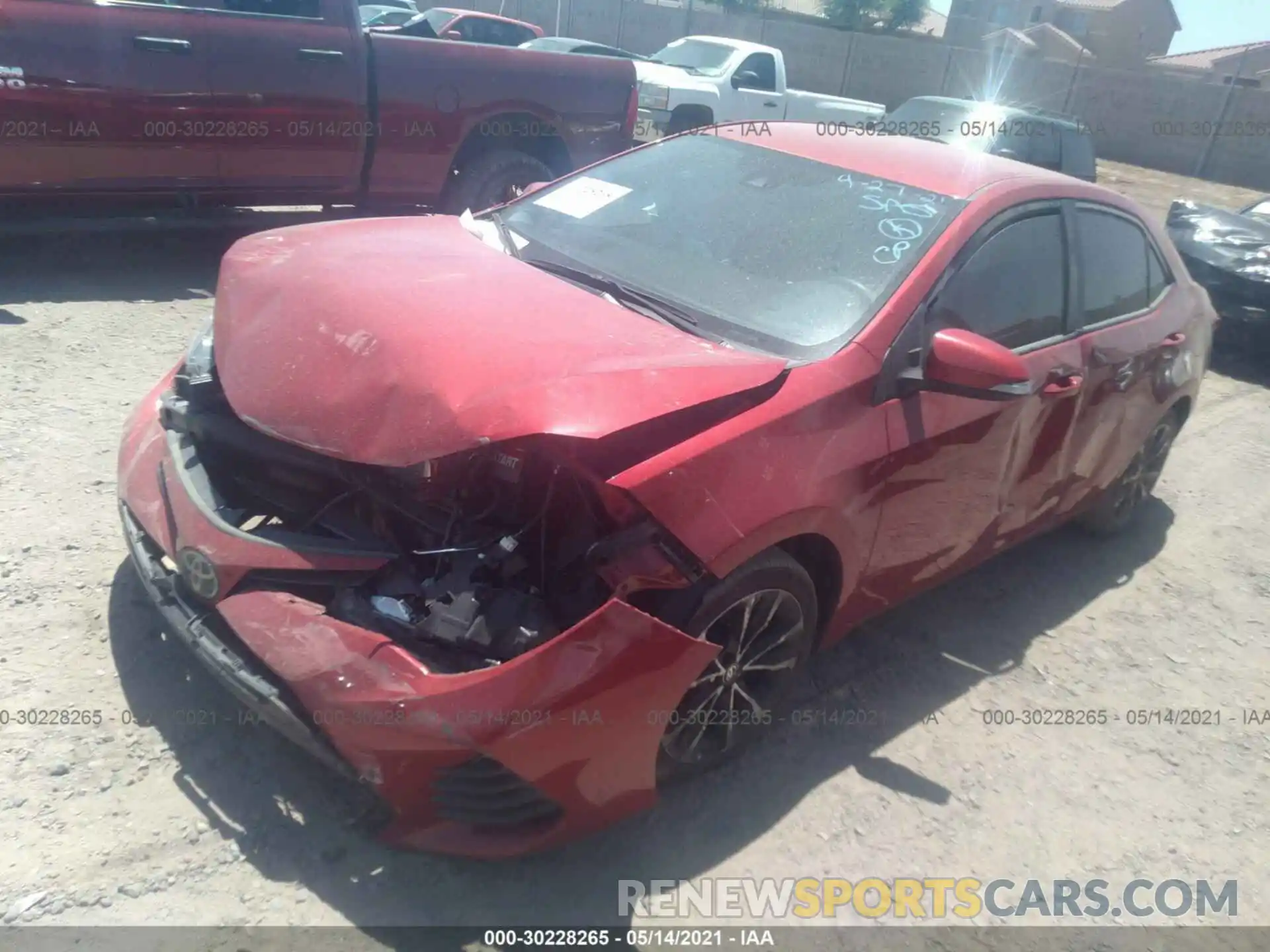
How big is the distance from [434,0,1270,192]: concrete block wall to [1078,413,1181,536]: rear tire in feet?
75.7

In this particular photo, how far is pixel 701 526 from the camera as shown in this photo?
2527mm

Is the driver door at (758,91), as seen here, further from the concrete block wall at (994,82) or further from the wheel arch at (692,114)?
the concrete block wall at (994,82)

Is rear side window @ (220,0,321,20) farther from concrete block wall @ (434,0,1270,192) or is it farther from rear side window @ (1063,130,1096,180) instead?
concrete block wall @ (434,0,1270,192)

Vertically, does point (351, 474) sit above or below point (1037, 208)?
below

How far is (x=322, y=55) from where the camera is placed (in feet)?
22.0

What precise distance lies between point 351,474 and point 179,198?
4.50m

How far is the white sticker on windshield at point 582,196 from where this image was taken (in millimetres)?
3881

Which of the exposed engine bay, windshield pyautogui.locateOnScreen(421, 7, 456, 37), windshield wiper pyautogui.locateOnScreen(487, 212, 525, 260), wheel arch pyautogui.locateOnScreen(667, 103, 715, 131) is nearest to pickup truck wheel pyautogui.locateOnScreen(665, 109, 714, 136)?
wheel arch pyautogui.locateOnScreen(667, 103, 715, 131)

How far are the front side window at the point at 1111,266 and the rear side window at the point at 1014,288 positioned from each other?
194mm

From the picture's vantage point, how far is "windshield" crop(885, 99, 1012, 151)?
39.6 feet

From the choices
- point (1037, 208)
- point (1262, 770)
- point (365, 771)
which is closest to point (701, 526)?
point (365, 771)

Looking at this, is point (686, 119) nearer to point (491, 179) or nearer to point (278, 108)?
point (491, 179)

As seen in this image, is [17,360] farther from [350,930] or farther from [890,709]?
[890,709]

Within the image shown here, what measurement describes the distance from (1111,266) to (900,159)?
3.50ft
